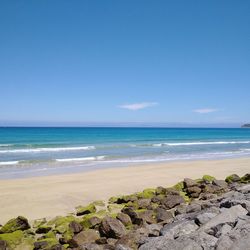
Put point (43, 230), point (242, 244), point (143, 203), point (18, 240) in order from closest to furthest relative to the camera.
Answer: point (242, 244) → point (18, 240) → point (43, 230) → point (143, 203)

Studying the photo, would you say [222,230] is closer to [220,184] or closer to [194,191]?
[194,191]

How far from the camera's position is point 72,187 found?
12.2 m

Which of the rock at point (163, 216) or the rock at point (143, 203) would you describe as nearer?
the rock at point (163, 216)

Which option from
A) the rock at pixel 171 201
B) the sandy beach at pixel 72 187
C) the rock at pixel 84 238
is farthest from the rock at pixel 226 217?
the sandy beach at pixel 72 187

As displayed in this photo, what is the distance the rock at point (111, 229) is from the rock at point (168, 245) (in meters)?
1.08

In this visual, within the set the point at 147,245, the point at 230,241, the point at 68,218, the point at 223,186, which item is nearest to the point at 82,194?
the point at 68,218

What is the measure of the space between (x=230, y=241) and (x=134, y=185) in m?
8.45

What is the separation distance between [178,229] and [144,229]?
3.03 feet

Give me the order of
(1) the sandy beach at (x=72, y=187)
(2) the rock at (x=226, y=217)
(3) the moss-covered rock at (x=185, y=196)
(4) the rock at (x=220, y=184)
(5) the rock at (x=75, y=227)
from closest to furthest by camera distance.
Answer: (2) the rock at (x=226, y=217)
(5) the rock at (x=75, y=227)
(1) the sandy beach at (x=72, y=187)
(3) the moss-covered rock at (x=185, y=196)
(4) the rock at (x=220, y=184)

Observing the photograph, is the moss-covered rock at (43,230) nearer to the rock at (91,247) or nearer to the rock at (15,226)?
the rock at (15,226)

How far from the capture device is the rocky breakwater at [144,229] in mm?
5008

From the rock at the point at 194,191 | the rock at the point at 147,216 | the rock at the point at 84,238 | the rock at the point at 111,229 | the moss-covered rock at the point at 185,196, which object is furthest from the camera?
the rock at the point at 194,191

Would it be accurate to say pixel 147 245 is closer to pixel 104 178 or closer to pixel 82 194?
pixel 82 194

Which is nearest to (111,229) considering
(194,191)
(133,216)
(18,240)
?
(133,216)
